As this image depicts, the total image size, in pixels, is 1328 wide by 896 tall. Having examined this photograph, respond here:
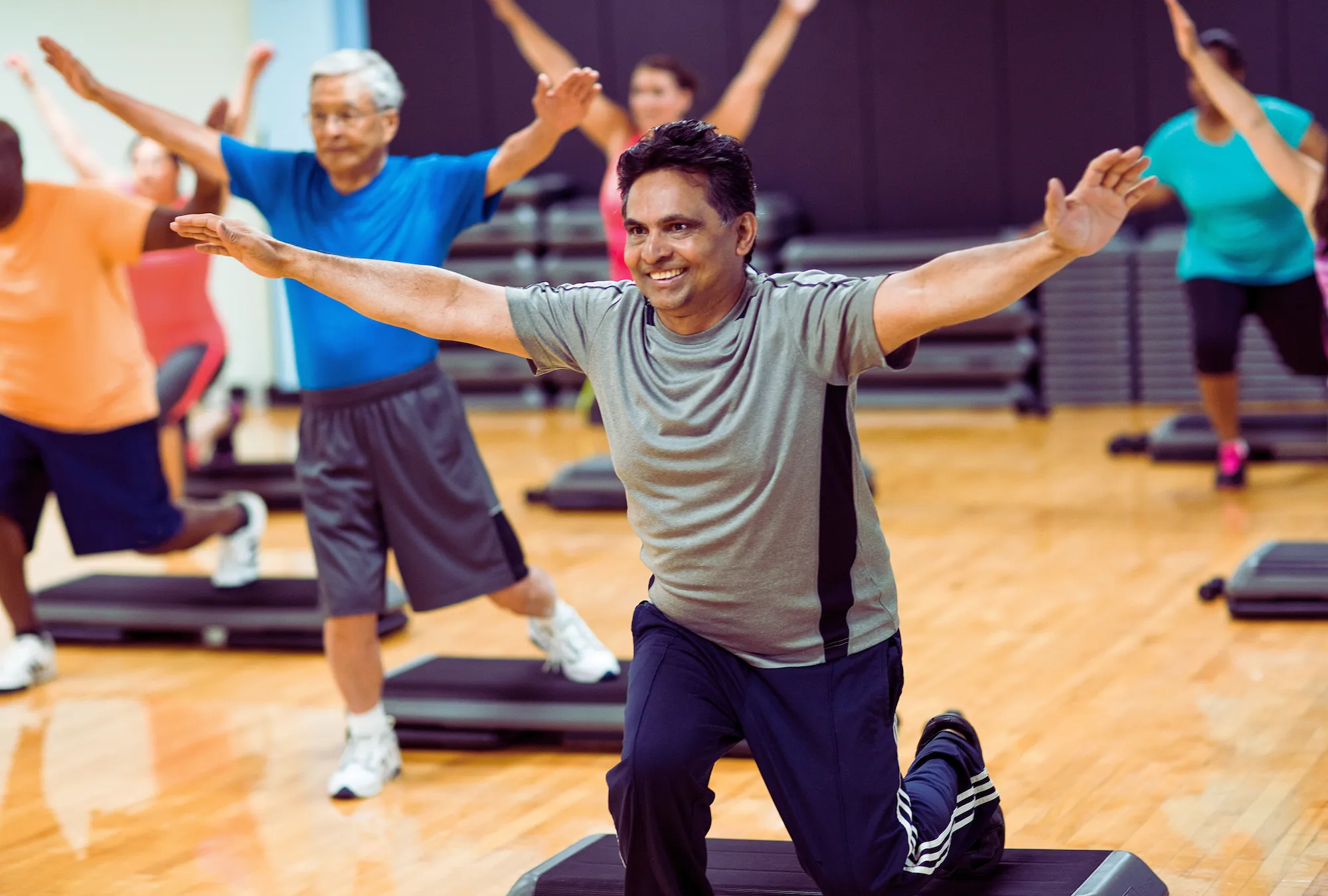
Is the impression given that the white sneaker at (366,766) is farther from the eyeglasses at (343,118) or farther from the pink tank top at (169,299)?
the pink tank top at (169,299)

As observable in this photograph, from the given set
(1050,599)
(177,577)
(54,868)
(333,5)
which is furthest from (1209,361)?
(333,5)

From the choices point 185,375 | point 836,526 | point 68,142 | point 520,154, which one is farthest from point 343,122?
point 68,142

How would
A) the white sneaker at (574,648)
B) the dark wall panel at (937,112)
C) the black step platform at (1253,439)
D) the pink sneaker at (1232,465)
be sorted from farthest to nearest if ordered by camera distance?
the dark wall panel at (937,112)
the black step platform at (1253,439)
the pink sneaker at (1232,465)
the white sneaker at (574,648)

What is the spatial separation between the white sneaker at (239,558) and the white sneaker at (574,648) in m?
1.50

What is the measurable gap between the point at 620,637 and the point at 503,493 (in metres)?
2.63

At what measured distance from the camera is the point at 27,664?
4.80 meters

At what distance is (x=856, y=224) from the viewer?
9703 millimetres

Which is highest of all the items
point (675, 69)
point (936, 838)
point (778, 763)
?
point (675, 69)

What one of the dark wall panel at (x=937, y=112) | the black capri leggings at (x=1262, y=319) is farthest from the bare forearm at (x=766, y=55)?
the dark wall panel at (x=937, y=112)

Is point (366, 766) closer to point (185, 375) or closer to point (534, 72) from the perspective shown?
point (185, 375)

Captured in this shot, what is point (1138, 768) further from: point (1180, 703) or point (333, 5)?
point (333, 5)

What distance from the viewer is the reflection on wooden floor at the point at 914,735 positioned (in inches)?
130

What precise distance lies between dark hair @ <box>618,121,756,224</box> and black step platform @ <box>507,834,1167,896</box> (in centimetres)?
113

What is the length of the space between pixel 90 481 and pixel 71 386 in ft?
0.90
